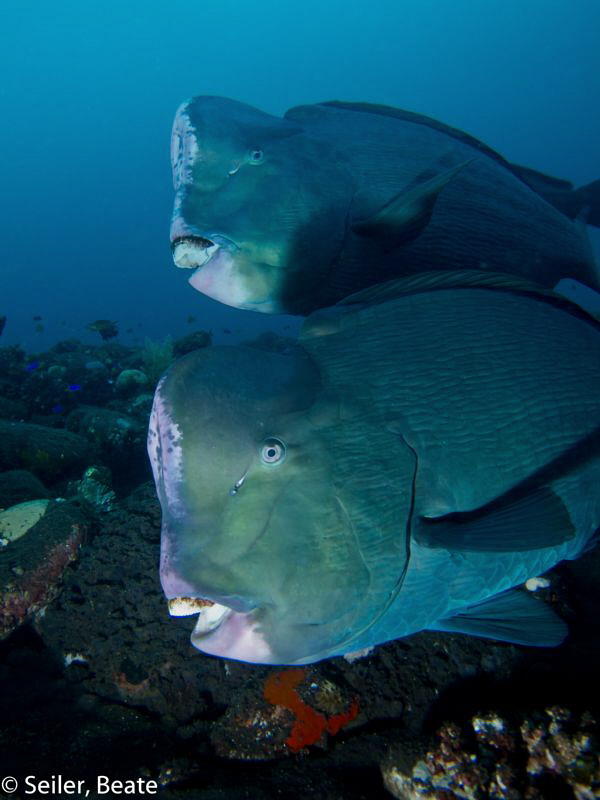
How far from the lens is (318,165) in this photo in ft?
6.98

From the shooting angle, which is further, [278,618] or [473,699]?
[473,699]

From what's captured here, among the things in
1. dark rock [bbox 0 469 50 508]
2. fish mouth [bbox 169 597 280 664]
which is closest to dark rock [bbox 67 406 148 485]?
dark rock [bbox 0 469 50 508]

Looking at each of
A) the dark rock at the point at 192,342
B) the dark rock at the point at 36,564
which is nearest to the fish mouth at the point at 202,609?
the dark rock at the point at 36,564

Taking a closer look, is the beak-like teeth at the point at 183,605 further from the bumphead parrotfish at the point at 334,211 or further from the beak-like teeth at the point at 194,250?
the beak-like teeth at the point at 194,250

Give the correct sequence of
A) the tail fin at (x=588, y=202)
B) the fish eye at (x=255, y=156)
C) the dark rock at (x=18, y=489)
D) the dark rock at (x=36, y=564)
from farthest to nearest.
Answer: the dark rock at (x=18, y=489), the dark rock at (x=36, y=564), the tail fin at (x=588, y=202), the fish eye at (x=255, y=156)

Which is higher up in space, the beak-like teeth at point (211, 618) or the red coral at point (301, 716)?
the beak-like teeth at point (211, 618)

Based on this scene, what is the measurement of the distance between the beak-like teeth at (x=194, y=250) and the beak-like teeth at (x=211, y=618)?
4.64 feet

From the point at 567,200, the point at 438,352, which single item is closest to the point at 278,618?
the point at 438,352

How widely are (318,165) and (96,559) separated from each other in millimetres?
2680

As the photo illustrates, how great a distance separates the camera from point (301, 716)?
6.90 feet

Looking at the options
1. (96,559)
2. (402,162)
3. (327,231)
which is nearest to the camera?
(327,231)

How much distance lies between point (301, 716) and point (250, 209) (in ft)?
7.68

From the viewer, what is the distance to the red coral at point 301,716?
6.84 feet

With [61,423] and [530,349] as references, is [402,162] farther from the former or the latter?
[61,423]
